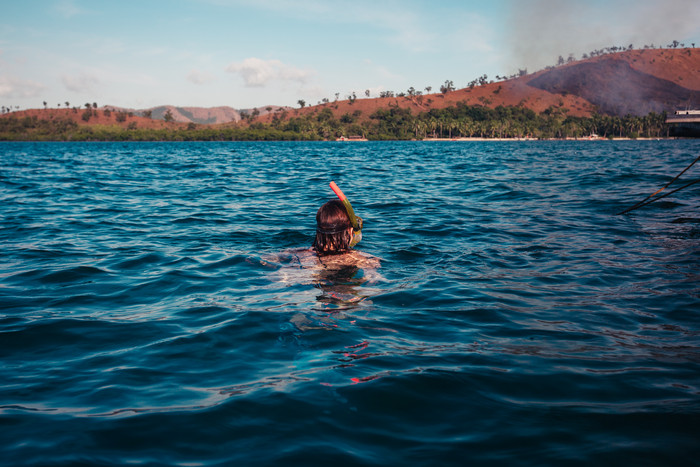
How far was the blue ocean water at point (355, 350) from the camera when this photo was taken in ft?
8.58

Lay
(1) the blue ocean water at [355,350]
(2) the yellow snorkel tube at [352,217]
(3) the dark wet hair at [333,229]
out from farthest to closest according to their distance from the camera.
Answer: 1. (3) the dark wet hair at [333,229]
2. (2) the yellow snorkel tube at [352,217]
3. (1) the blue ocean water at [355,350]

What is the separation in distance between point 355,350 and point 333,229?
2485 mm

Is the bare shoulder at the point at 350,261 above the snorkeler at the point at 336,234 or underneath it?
underneath

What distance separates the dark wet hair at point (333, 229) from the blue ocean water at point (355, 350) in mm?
524

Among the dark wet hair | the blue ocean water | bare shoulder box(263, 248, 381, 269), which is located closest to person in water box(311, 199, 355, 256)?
the dark wet hair

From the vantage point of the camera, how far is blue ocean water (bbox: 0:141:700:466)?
2.62 meters

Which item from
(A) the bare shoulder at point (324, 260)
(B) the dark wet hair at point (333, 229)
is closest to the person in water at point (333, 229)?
(B) the dark wet hair at point (333, 229)

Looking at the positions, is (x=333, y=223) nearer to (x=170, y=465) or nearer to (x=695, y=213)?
(x=170, y=465)

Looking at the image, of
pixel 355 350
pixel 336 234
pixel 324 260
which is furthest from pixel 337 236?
pixel 355 350

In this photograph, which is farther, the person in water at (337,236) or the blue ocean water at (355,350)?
the person in water at (337,236)

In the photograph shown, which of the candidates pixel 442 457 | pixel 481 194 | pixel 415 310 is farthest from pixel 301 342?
pixel 481 194

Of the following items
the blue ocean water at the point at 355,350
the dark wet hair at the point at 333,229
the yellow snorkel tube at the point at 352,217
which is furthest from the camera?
the dark wet hair at the point at 333,229

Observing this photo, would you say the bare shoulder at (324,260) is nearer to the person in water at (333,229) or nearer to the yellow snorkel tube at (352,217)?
the person in water at (333,229)

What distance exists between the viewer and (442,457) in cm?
248
